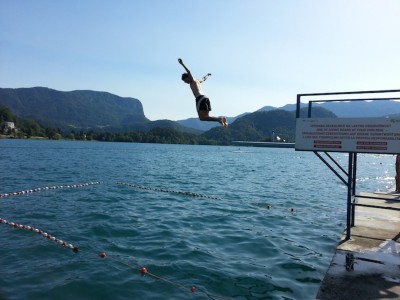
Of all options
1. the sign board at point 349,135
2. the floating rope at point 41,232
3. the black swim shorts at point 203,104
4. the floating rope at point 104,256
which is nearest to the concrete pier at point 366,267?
the sign board at point 349,135

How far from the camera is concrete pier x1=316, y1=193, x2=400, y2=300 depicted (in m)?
7.04

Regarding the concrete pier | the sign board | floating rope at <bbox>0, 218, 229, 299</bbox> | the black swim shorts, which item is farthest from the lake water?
the black swim shorts

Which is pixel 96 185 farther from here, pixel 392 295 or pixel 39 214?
pixel 392 295

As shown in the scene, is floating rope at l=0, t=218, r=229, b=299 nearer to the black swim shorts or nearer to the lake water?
the lake water

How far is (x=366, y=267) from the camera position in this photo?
839cm

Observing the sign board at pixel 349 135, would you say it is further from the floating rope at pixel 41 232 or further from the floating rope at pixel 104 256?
the floating rope at pixel 41 232

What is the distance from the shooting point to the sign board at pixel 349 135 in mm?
9242

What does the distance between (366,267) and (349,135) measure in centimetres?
366

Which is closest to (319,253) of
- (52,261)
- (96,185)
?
(52,261)

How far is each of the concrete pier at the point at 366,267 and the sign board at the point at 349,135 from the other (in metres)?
2.84

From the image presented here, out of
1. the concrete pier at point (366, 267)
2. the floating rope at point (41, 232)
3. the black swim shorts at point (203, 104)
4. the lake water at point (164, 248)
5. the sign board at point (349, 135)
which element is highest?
the black swim shorts at point (203, 104)

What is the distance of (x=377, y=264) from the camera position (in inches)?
339

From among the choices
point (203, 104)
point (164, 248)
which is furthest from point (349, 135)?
point (164, 248)

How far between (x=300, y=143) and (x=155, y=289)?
6.11m
